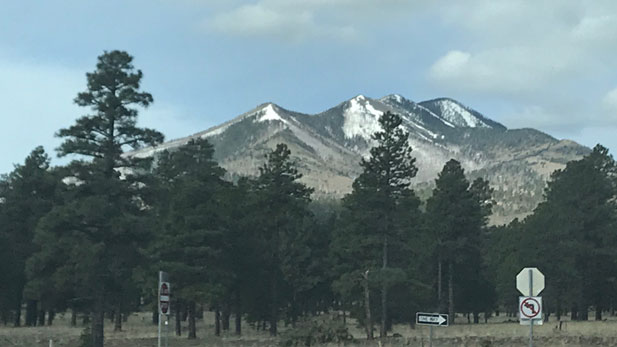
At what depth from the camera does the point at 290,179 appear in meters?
59.6

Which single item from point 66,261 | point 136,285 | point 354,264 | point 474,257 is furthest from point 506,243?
point 66,261

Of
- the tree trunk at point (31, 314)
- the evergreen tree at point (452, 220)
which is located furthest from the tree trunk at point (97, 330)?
the evergreen tree at point (452, 220)

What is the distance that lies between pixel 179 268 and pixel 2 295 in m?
21.1

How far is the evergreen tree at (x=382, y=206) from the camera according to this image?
181ft

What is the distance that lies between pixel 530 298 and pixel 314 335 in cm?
2802

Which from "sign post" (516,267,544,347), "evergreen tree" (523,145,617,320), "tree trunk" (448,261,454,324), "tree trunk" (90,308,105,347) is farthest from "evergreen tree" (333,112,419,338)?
"sign post" (516,267,544,347)

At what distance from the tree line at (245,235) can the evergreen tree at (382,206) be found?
4.4 inches

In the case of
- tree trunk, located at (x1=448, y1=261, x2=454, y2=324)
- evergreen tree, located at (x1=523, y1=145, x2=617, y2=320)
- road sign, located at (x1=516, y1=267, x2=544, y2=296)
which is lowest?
tree trunk, located at (x1=448, y1=261, x2=454, y2=324)

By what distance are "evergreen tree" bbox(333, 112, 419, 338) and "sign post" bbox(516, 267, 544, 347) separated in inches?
1327

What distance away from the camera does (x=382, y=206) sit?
55.4 meters

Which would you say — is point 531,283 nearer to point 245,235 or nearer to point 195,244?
point 195,244

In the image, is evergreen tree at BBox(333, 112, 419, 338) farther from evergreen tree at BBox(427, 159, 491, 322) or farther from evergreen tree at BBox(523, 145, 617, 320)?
evergreen tree at BBox(523, 145, 617, 320)

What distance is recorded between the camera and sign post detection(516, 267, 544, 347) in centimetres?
2033

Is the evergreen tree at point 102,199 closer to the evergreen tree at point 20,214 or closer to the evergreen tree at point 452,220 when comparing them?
the evergreen tree at point 20,214
